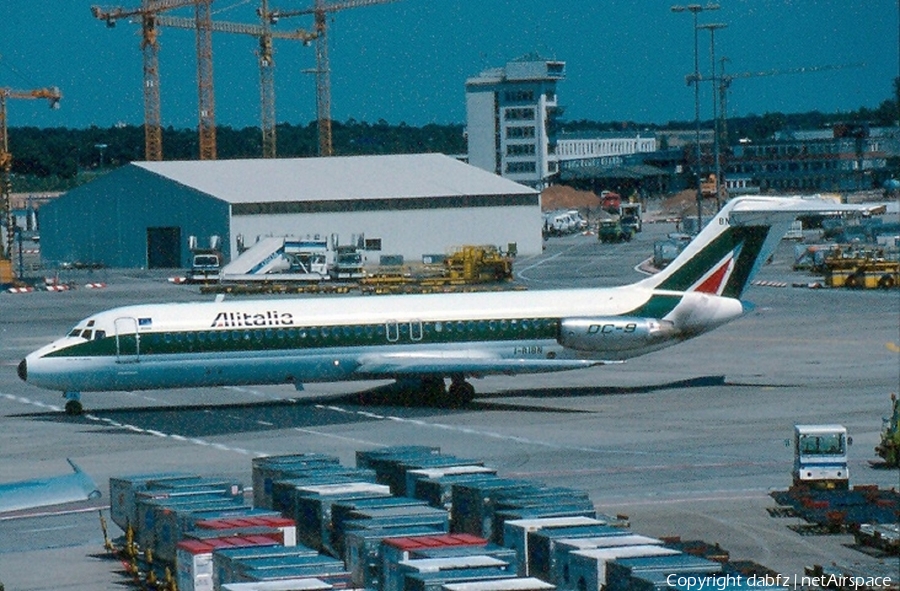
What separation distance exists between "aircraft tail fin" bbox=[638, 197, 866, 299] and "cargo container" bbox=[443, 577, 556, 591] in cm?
3022

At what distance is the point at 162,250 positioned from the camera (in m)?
127

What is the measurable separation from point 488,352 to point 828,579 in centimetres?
2514

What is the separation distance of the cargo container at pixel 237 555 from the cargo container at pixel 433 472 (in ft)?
18.8

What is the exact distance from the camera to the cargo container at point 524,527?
2366 cm

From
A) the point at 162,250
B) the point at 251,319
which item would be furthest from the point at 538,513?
the point at 162,250

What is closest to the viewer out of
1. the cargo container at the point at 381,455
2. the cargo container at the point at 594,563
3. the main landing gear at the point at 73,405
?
the cargo container at the point at 594,563

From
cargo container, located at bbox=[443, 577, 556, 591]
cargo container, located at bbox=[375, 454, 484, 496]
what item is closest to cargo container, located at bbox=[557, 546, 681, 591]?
cargo container, located at bbox=[443, 577, 556, 591]

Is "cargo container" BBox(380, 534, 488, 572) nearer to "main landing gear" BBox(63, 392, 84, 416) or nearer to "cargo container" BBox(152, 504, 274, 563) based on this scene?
"cargo container" BBox(152, 504, 274, 563)

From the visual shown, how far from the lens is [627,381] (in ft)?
177

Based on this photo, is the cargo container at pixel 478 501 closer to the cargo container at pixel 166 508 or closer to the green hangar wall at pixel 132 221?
the cargo container at pixel 166 508

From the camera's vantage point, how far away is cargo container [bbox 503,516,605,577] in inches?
931

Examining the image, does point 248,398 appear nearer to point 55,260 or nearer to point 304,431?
point 304,431

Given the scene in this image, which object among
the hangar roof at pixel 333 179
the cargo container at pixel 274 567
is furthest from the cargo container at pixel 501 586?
the hangar roof at pixel 333 179

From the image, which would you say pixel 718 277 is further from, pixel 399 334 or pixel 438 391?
pixel 399 334
